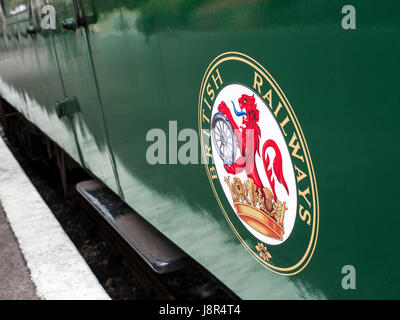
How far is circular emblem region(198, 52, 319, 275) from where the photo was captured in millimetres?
1115

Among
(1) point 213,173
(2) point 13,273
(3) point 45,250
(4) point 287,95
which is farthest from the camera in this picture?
(3) point 45,250

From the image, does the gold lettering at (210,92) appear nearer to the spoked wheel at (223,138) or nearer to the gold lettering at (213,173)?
the spoked wheel at (223,138)

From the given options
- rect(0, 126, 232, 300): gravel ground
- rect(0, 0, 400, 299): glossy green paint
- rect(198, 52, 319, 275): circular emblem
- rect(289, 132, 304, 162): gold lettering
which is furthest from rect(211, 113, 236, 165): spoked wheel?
rect(0, 126, 232, 300): gravel ground

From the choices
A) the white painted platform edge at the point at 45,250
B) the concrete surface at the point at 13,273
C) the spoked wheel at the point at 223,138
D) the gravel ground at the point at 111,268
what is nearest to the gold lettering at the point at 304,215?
the spoked wheel at the point at 223,138

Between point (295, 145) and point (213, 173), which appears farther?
point (213, 173)

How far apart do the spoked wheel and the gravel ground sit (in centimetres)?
90

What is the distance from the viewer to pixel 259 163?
1266 mm

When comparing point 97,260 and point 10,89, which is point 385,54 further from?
point 10,89

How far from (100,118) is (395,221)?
74.8 inches

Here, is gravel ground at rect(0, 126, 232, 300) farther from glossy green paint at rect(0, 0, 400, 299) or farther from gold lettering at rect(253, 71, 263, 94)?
gold lettering at rect(253, 71, 263, 94)

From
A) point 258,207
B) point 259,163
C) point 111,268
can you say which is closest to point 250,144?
point 259,163

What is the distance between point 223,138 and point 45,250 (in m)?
2.12

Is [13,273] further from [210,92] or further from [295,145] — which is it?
[295,145]

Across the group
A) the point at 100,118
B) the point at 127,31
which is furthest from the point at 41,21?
the point at 127,31
